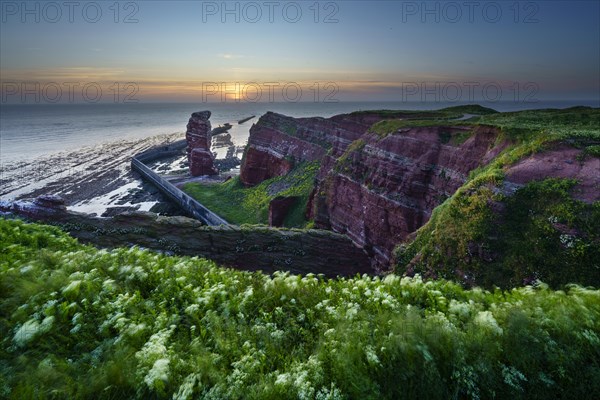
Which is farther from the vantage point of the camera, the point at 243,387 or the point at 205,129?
the point at 205,129

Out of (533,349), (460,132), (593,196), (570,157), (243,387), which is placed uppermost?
(460,132)

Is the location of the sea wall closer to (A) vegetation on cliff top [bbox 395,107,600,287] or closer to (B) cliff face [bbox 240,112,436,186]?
(A) vegetation on cliff top [bbox 395,107,600,287]

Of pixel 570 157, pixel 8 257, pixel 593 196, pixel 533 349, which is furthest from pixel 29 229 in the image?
pixel 570 157

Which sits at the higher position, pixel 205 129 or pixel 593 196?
pixel 205 129

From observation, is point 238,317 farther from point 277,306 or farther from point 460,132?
point 460,132

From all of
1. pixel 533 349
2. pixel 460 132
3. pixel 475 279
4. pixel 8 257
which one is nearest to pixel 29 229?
pixel 8 257

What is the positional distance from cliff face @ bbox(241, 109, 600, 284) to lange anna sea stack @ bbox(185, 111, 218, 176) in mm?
35912

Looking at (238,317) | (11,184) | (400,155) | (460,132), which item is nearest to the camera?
(238,317)

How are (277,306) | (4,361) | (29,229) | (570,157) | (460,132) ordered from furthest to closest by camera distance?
(460,132) → (570,157) → (29,229) → (277,306) → (4,361)

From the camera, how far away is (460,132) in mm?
24078

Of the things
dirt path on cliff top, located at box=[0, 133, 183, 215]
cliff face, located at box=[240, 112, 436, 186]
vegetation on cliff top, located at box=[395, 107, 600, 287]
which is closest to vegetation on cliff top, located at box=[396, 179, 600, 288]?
vegetation on cliff top, located at box=[395, 107, 600, 287]

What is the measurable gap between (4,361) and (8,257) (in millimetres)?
4604

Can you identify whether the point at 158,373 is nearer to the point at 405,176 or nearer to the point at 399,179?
the point at 405,176

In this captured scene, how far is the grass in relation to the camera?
40938 millimetres
